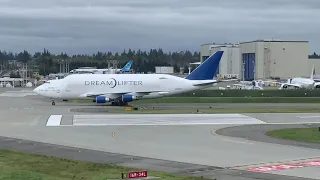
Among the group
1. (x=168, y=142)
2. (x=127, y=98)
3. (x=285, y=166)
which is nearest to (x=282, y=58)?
(x=127, y=98)

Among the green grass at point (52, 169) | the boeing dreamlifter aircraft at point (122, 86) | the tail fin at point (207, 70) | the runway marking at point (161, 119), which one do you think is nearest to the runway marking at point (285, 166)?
the green grass at point (52, 169)

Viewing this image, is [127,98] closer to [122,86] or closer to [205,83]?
[122,86]

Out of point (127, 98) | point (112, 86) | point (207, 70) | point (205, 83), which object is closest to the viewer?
point (127, 98)

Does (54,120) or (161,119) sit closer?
(54,120)

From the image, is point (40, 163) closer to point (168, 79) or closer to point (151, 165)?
point (151, 165)

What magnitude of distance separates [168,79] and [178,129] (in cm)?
2761

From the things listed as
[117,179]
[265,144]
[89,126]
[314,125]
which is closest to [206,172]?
[117,179]

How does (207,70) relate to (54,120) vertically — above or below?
above

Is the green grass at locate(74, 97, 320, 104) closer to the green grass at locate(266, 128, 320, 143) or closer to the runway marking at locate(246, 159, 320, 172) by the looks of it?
the green grass at locate(266, 128, 320, 143)

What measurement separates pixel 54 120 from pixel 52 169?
1004 inches

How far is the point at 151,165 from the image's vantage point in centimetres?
2641

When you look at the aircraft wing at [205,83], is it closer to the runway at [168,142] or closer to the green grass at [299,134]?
the runway at [168,142]

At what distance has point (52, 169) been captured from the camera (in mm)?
24719

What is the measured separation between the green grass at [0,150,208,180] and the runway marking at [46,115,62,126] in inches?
665
